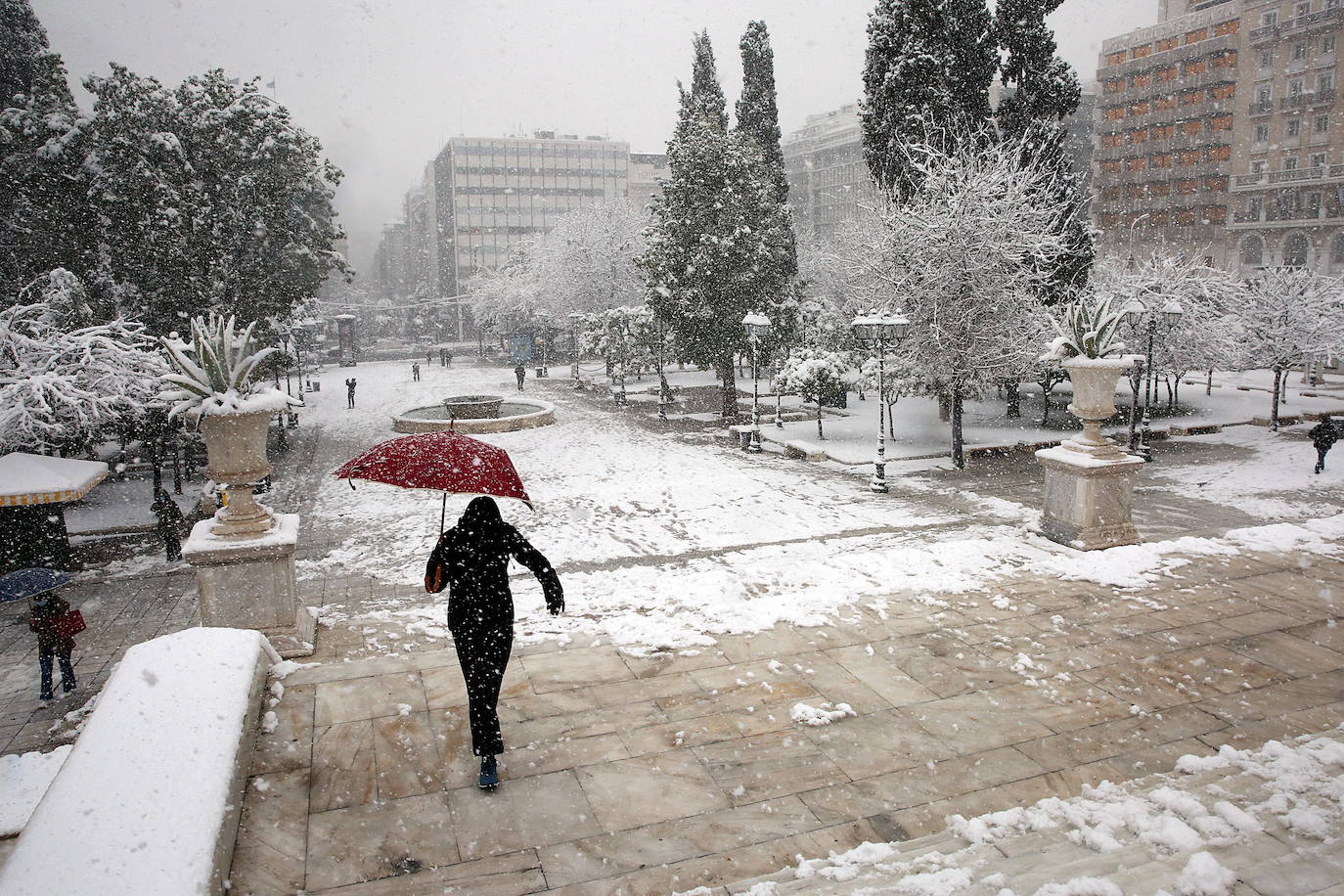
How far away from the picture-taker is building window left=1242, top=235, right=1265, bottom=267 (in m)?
49.0

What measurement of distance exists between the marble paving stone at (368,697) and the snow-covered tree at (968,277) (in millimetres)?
15071

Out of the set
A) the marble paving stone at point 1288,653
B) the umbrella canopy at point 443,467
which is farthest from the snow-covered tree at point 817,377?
the umbrella canopy at point 443,467

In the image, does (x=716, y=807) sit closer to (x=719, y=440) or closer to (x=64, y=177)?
(x=719, y=440)

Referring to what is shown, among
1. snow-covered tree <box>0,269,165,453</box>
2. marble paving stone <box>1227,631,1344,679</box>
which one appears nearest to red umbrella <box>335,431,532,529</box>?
marble paving stone <box>1227,631,1344,679</box>

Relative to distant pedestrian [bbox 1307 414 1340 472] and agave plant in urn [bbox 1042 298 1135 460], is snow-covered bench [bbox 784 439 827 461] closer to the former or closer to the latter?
agave plant in urn [bbox 1042 298 1135 460]

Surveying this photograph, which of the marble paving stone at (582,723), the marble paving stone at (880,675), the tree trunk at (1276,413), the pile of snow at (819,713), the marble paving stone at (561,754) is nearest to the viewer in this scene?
the marble paving stone at (561,754)

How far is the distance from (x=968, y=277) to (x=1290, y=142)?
44502mm

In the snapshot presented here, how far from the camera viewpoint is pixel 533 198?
102625mm

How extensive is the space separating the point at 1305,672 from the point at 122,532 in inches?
674

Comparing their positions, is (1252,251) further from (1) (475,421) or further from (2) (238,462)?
(2) (238,462)

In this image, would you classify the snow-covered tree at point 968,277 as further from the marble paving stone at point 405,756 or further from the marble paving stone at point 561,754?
the marble paving stone at point 405,756

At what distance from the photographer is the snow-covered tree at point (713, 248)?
24.4 metres

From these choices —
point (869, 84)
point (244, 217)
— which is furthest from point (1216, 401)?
point (244, 217)

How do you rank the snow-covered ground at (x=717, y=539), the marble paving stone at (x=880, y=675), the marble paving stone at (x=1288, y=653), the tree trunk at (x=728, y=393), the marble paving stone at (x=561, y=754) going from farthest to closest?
the tree trunk at (x=728, y=393), the snow-covered ground at (x=717, y=539), the marble paving stone at (x=1288, y=653), the marble paving stone at (x=880, y=675), the marble paving stone at (x=561, y=754)
